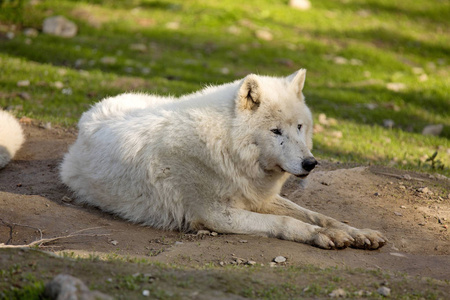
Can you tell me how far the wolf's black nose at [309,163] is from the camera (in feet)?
15.1

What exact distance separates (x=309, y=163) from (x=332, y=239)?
2.34 ft

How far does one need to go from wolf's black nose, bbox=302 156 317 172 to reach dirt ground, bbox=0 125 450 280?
69 centimetres

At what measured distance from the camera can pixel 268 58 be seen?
43.5ft

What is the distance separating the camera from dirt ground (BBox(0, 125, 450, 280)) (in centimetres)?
448

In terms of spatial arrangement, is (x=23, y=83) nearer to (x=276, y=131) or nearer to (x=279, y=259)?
(x=276, y=131)

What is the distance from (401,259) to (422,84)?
8.67 meters

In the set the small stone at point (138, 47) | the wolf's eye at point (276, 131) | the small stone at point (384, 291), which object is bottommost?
the small stone at point (138, 47)

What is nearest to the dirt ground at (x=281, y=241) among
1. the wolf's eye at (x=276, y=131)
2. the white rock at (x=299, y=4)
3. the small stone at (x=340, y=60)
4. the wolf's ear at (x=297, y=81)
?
the wolf's eye at (x=276, y=131)

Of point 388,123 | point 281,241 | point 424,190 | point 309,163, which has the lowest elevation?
point 388,123

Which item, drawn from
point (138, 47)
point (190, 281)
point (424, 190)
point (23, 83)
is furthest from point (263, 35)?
point (190, 281)

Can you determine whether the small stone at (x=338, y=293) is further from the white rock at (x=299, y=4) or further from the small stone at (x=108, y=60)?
the white rock at (x=299, y=4)

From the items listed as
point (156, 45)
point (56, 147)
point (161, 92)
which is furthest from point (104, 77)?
point (56, 147)

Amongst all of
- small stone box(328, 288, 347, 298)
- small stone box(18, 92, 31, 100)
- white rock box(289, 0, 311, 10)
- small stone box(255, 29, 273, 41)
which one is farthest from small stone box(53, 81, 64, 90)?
white rock box(289, 0, 311, 10)

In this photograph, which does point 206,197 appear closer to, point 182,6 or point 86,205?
point 86,205
